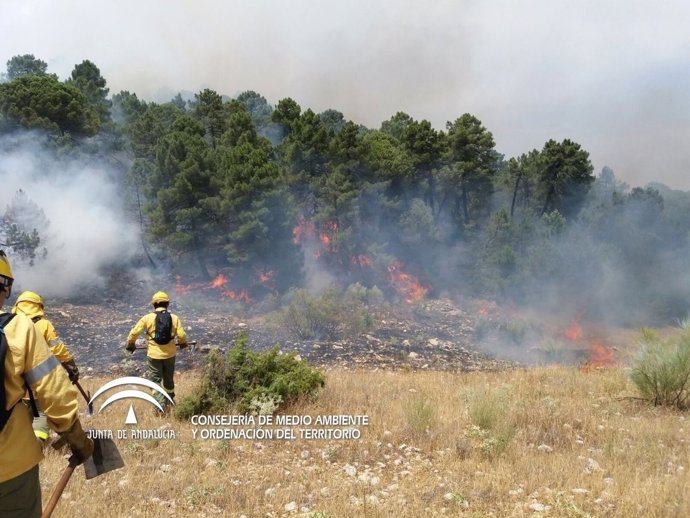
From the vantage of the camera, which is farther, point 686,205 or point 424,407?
point 686,205

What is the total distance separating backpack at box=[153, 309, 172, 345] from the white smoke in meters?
15.6

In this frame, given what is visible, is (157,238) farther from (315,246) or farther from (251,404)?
(251,404)

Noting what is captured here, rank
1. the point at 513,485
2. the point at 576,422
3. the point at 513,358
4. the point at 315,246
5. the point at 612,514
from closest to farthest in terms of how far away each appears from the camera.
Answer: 1. the point at 612,514
2. the point at 513,485
3. the point at 576,422
4. the point at 513,358
5. the point at 315,246

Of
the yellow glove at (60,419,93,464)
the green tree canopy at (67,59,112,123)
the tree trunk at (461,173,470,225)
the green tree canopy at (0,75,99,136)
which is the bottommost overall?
the yellow glove at (60,419,93,464)

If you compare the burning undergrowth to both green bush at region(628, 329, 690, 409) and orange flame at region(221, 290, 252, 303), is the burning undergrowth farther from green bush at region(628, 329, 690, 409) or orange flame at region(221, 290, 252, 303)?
green bush at region(628, 329, 690, 409)

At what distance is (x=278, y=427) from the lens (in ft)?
18.9

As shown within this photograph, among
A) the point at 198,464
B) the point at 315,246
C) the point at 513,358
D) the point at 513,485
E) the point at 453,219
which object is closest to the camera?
the point at 513,485

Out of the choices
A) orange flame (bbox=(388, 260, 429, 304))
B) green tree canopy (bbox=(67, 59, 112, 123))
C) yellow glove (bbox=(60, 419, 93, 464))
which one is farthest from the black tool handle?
green tree canopy (bbox=(67, 59, 112, 123))

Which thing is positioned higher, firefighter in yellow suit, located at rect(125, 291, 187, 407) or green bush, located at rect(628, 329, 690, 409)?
firefighter in yellow suit, located at rect(125, 291, 187, 407)

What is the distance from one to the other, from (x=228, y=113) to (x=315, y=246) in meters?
14.6

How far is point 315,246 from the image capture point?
24.8 m

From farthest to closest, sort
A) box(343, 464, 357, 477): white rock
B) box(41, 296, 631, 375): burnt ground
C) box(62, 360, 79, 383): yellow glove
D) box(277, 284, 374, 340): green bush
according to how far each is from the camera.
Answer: box(277, 284, 374, 340): green bush < box(41, 296, 631, 375): burnt ground < box(62, 360, 79, 383): yellow glove < box(343, 464, 357, 477): white rock

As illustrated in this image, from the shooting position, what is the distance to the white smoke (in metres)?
20.1

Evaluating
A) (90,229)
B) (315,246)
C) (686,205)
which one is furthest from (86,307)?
(686,205)
